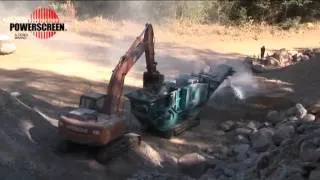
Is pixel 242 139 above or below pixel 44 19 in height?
below

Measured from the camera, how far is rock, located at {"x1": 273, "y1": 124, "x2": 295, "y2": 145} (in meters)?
15.6

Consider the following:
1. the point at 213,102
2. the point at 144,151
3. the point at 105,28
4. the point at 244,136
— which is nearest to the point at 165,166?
the point at 144,151

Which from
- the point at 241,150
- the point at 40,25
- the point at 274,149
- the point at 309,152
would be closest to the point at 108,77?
the point at 241,150

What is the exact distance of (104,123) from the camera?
1411 centimetres

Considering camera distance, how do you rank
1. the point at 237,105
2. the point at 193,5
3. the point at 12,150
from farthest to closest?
the point at 193,5
the point at 237,105
the point at 12,150

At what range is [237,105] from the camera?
66.5 ft

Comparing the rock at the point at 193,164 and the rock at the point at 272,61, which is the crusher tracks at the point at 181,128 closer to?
the rock at the point at 193,164

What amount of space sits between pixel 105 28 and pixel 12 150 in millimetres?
20391

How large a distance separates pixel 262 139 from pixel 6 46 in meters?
14.7

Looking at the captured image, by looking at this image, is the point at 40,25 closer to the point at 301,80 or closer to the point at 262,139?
the point at 301,80

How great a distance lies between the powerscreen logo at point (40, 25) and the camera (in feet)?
99.4

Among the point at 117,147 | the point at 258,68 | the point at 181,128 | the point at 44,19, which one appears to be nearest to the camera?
the point at 117,147

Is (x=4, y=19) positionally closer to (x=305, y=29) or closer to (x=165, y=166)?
(x=305, y=29)

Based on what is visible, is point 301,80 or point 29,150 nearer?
point 29,150
